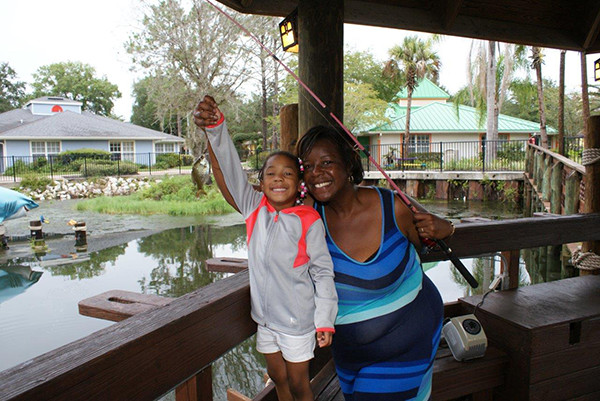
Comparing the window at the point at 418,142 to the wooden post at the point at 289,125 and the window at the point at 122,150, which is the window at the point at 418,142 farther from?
the wooden post at the point at 289,125

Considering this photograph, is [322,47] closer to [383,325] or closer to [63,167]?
[383,325]

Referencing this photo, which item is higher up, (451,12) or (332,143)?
(451,12)

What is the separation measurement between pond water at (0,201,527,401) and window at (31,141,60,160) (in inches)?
612

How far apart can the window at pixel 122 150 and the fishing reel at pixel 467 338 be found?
29.9 metres

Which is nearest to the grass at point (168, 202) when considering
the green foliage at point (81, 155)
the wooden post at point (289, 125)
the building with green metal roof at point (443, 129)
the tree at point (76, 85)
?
the green foliage at point (81, 155)

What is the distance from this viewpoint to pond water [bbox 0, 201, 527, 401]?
5.69 metres

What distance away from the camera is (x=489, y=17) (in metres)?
3.08

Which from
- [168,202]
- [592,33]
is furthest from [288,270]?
[168,202]

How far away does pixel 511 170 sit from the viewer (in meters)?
17.9

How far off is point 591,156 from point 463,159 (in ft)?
60.3

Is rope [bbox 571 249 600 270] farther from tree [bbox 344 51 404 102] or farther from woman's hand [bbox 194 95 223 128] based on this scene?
tree [bbox 344 51 404 102]

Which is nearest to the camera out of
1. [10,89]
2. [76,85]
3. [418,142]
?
[418,142]

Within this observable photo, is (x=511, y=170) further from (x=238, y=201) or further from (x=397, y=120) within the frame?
(x=238, y=201)

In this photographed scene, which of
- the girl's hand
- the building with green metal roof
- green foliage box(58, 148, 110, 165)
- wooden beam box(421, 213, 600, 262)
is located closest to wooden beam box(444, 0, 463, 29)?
wooden beam box(421, 213, 600, 262)
